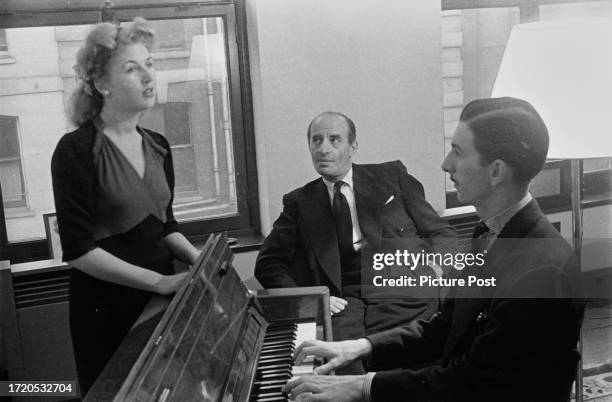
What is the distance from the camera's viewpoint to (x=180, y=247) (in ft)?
Result: 6.66

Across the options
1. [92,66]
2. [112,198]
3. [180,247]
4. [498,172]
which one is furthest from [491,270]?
[92,66]

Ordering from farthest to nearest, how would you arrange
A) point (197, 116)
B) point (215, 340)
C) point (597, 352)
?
point (597, 352) < point (197, 116) < point (215, 340)

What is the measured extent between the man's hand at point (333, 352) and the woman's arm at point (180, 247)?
1.49 ft

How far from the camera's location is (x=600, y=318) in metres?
2.26

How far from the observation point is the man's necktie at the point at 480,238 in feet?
5.69

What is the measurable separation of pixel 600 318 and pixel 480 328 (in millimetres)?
854

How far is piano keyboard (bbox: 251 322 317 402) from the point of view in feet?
5.19

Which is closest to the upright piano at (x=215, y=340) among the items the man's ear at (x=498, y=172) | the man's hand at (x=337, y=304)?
the man's hand at (x=337, y=304)

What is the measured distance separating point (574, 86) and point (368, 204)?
0.61 meters

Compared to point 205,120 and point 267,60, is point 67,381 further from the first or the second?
point 267,60

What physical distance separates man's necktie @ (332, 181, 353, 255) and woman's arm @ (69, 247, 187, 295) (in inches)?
19.4

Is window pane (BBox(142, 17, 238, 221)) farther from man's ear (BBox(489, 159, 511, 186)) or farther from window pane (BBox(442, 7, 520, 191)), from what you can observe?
man's ear (BBox(489, 159, 511, 186))

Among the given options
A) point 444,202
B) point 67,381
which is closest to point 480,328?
point 444,202

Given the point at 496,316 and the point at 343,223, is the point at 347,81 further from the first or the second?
the point at 496,316
